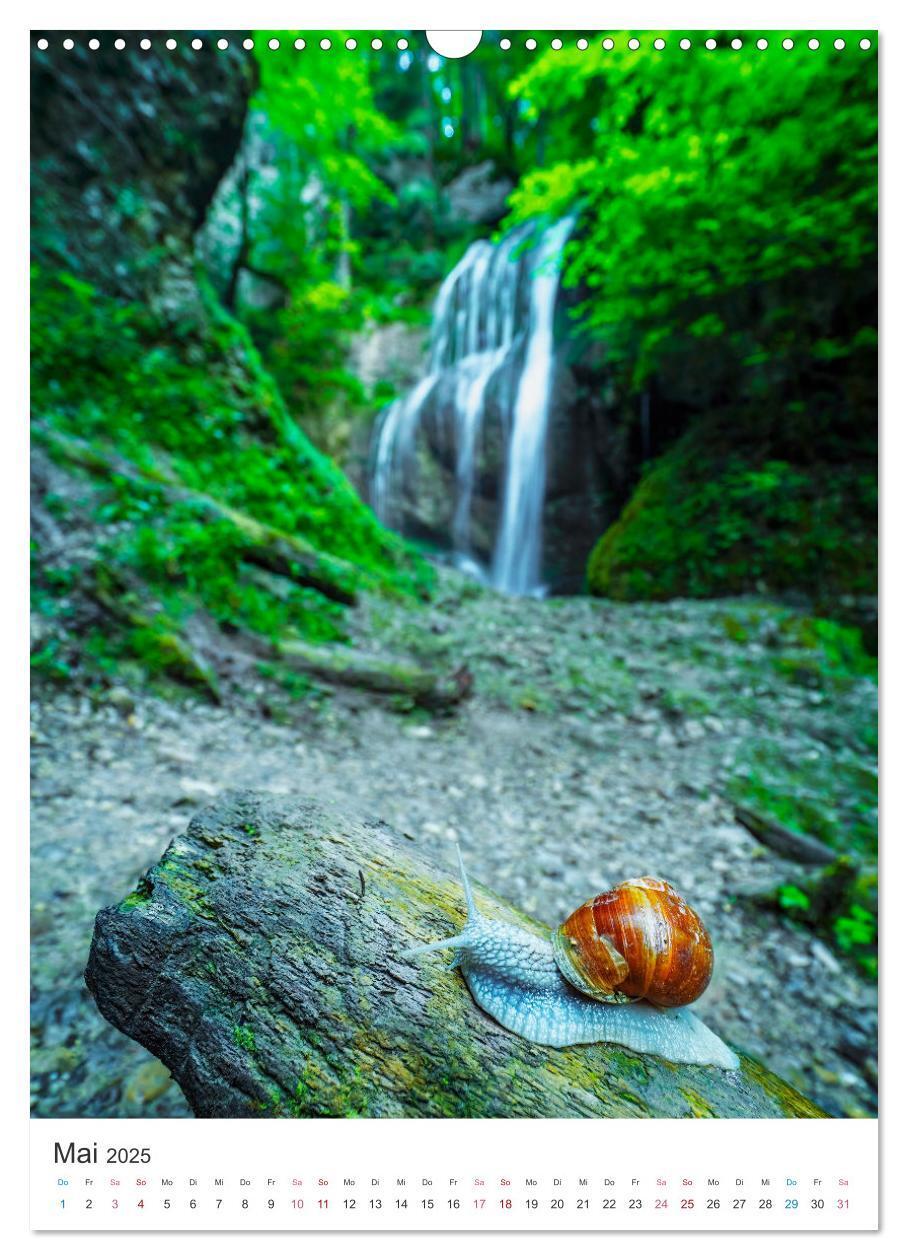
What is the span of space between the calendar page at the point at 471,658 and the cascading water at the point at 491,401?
80mm

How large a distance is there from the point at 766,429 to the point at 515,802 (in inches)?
174

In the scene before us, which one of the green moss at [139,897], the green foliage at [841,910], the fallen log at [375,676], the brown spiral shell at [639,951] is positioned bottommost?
the green foliage at [841,910]

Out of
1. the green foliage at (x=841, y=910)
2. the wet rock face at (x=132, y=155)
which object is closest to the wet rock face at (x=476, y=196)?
the wet rock face at (x=132, y=155)

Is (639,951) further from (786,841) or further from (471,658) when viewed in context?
(471,658)

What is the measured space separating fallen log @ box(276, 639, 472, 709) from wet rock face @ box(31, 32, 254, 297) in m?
2.93

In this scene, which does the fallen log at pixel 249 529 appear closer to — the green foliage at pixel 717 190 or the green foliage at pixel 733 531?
the green foliage at pixel 717 190

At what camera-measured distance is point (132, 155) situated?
387 cm

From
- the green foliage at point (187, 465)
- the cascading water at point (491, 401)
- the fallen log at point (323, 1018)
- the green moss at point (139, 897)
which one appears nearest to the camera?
the fallen log at point (323, 1018)

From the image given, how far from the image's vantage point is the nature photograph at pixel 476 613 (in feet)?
2.58

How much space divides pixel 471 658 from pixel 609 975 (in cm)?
288

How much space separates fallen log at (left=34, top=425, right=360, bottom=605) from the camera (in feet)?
10.2

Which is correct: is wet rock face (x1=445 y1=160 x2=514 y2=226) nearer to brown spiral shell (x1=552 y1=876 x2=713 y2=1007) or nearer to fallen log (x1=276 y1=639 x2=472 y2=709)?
fallen log (x1=276 y1=639 x2=472 y2=709)
